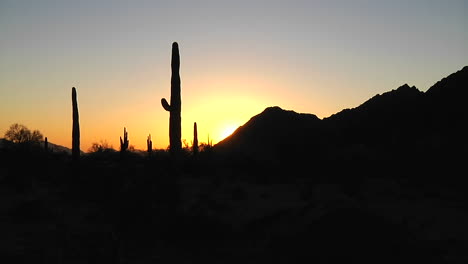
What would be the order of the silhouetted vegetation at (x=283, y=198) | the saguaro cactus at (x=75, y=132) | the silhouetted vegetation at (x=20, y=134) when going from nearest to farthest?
the silhouetted vegetation at (x=283, y=198)
the saguaro cactus at (x=75, y=132)
the silhouetted vegetation at (x=20, y=134)

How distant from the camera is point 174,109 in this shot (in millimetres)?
15055

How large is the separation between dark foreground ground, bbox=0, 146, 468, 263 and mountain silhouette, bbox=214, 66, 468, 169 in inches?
24.7

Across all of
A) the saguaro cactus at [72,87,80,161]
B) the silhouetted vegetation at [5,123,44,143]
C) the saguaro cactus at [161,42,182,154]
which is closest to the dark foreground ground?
the saguaro cactus at [161,42,182,154]

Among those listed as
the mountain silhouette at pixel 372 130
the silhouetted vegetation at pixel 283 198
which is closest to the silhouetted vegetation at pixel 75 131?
the silhouetted vegetation at pixel 283 198

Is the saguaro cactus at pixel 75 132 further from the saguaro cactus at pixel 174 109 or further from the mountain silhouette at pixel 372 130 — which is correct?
the saguaro cactus at pixel 174 109

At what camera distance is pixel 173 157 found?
14.4m

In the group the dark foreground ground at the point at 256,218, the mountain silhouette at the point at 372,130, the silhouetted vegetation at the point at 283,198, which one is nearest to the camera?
the dark foreground ground at the point at 256,218

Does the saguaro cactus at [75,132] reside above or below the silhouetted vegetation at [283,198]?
above

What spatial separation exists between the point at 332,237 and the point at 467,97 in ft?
35.4

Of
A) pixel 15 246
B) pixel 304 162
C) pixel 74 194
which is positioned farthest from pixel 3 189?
pixel 304 162

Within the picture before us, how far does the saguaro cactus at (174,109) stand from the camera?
14.7 m

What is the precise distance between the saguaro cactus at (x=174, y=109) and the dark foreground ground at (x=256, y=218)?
82cm

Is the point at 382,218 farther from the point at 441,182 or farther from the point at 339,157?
the point at 339,157

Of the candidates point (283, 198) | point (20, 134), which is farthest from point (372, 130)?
point (20, 134)
